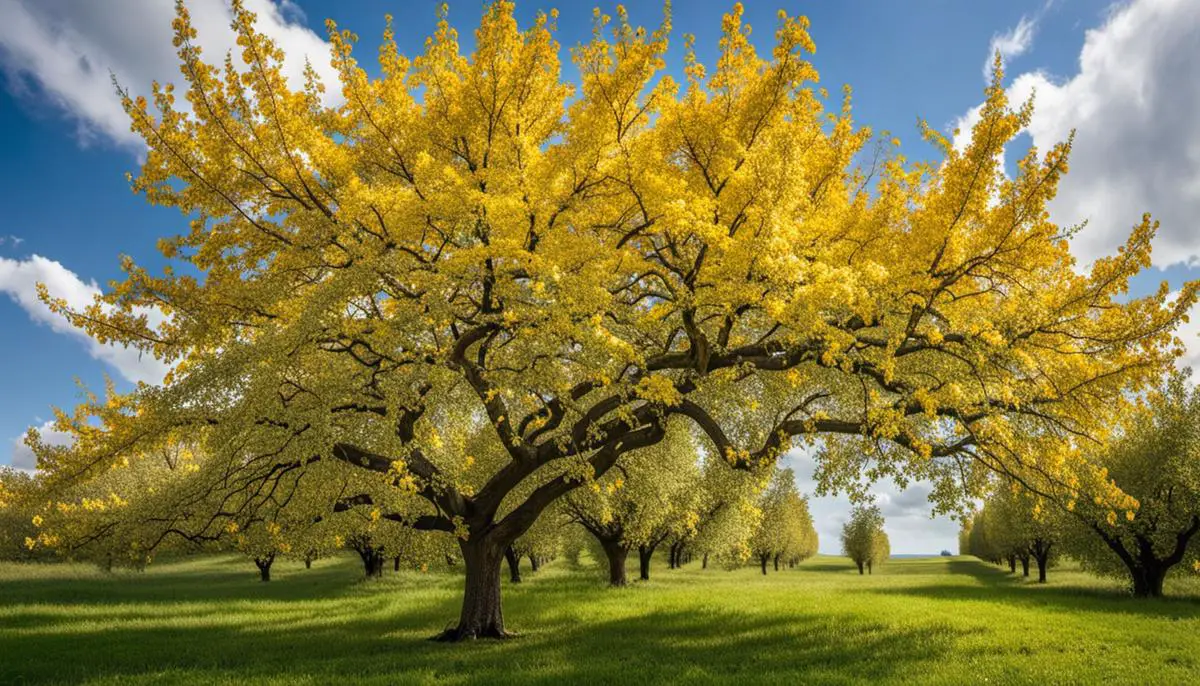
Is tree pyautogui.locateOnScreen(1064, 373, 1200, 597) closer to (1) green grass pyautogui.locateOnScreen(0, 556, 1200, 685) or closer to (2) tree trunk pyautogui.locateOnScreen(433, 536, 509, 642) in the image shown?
(1) green grass pyautogui.locateOnScreen(0, 556, 1200, 685)

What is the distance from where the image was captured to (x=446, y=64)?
52.0 ft

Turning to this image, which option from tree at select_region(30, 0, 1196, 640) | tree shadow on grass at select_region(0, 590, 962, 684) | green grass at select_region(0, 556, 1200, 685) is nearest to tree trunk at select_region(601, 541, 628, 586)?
green grass at select_region(0, 556, 1200, 685)

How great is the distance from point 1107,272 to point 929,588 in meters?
31.4

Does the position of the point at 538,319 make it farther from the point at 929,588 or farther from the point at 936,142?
the point at 929,588

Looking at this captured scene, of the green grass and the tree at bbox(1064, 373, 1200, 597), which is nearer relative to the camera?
the green grass

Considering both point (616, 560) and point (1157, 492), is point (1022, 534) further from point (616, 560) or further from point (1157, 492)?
point (616, 560)

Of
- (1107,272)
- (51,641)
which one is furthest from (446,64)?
(51,641)

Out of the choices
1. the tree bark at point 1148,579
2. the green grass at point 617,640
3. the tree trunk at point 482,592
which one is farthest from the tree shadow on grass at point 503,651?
the tree bark at point 1148,579

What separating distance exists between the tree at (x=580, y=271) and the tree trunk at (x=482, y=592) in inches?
120

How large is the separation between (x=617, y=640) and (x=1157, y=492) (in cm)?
2877

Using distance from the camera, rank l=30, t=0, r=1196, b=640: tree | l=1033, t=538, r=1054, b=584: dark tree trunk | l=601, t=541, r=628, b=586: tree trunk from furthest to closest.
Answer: l=1033, t=538, r=1054, b=584: dark tree trunk → l=601, t=541, r=628, b=586: tree trunk → l=30, t=0, r=1196, b=640: tree

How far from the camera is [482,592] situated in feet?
60.8

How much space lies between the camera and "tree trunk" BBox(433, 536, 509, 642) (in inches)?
722

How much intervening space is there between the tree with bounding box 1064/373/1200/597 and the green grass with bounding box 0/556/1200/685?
84.0 inches
